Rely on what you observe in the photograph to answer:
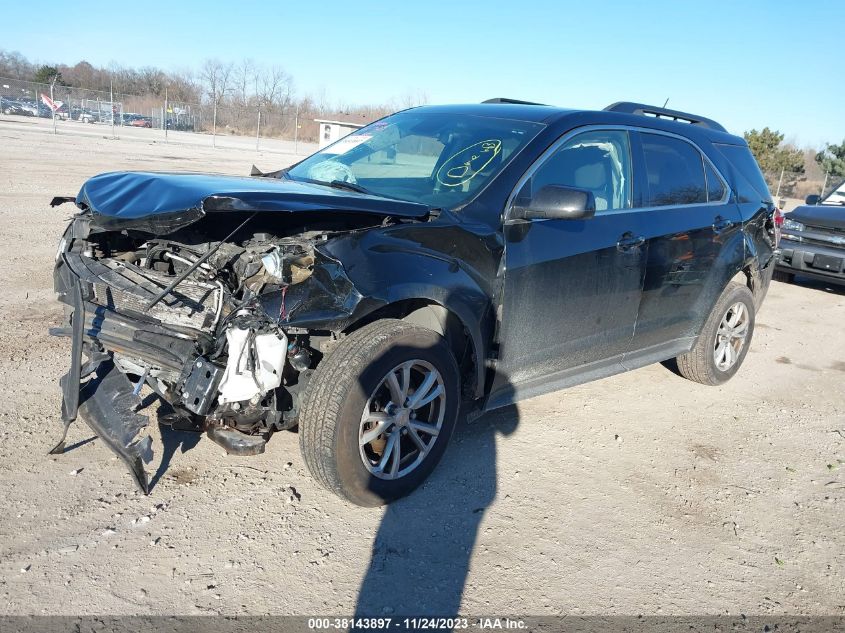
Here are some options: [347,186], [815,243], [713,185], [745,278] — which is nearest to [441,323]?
[347,186]

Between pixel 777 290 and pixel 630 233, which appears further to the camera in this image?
pixel 777 290

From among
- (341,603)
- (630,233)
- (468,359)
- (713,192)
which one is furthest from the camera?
(713,192)

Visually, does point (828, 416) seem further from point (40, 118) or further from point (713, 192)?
point (40, 118)

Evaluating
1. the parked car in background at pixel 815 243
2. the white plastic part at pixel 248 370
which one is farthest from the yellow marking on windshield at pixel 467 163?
the parked car in background at pixel 815 243

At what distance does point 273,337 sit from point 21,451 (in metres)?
1.68

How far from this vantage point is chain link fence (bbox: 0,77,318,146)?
3975 centimetres

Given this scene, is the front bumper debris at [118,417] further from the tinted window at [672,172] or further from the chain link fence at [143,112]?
the chain link fence at [143,112]

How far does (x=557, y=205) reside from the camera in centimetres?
355

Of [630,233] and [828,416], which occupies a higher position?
[630,233]

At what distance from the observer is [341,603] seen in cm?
268

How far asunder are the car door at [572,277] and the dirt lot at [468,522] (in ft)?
1.74

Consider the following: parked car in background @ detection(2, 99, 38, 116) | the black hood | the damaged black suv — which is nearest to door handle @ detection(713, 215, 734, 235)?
the damaged black suv

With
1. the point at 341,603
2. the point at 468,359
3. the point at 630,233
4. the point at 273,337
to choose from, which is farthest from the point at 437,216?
the point at 341,603

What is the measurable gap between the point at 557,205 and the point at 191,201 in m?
1.82
